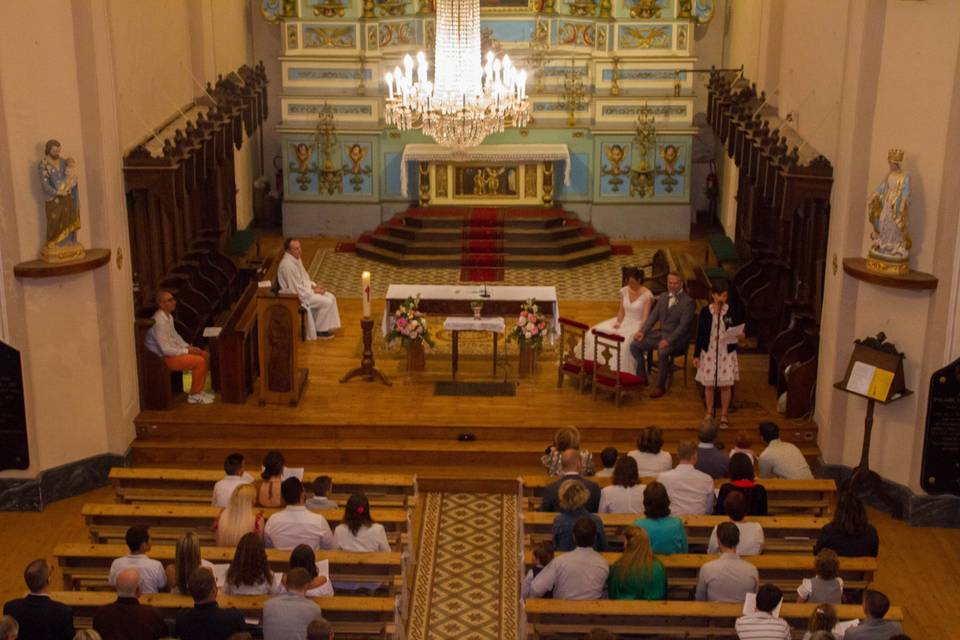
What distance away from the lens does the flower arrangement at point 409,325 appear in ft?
46.6

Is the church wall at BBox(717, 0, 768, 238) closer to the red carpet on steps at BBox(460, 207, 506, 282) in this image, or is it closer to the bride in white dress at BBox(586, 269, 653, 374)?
the red carpet on steps at BBox(460, 207, 506, 282)

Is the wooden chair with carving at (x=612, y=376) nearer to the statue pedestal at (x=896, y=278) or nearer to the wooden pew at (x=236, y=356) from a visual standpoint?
the statue pedestal at (x=896, y=278)

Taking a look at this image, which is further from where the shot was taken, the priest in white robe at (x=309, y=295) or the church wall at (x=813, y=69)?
the priest in white robe at (x=309, y=295)

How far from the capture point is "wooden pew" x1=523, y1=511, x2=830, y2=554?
9367mm

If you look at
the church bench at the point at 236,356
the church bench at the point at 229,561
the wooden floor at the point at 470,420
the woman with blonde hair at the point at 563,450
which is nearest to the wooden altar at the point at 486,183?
the wooden floor at the point at 470,420

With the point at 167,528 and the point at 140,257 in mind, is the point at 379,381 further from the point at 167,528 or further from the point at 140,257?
the point at 167,528

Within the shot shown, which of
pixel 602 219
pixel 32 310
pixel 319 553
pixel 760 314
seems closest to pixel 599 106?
pixel 602 219

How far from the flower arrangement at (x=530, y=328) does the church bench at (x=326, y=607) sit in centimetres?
623

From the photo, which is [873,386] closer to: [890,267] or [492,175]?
[890,267]

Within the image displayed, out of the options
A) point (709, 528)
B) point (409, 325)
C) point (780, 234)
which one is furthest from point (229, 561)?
point (780, 234)

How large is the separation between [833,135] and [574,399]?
13.8 feet

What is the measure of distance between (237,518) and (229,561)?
32 cm

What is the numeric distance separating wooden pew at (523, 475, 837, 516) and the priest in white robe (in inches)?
248

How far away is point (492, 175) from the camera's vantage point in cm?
2136
